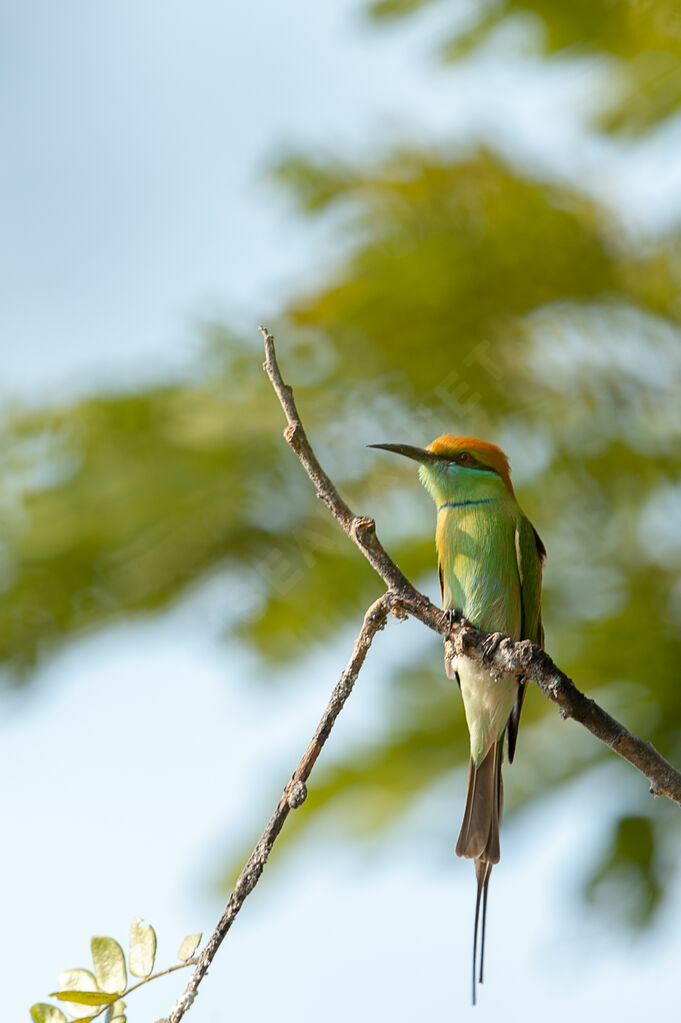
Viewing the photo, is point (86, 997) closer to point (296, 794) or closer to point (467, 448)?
point (296, 794)

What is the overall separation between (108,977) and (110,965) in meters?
0.01

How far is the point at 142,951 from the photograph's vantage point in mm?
1420

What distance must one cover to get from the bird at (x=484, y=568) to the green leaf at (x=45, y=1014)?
123 cm

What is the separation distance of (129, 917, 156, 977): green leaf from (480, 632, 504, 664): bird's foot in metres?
0.72

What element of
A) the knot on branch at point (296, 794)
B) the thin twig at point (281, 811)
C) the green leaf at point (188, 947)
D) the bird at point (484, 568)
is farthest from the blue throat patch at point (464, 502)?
the green leaf at point (188, 947)

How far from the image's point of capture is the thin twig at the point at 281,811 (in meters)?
1.39

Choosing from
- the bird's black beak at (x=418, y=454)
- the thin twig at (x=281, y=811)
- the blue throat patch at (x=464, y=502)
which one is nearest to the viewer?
the thin twig at (x=281, y=811)

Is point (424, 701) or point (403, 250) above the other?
point (403, 250)

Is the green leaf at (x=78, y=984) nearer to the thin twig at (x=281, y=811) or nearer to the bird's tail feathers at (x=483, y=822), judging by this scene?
the thin twig at (x=281, y=811)

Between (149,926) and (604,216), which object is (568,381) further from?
(149,926)

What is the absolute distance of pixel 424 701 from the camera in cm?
472

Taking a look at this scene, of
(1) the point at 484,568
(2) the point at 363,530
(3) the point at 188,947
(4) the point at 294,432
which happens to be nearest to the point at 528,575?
(1) the point at 484,568

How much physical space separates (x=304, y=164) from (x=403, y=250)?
2.06 feet

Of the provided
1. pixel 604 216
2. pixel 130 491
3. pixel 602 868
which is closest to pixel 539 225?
pixel 604 216
